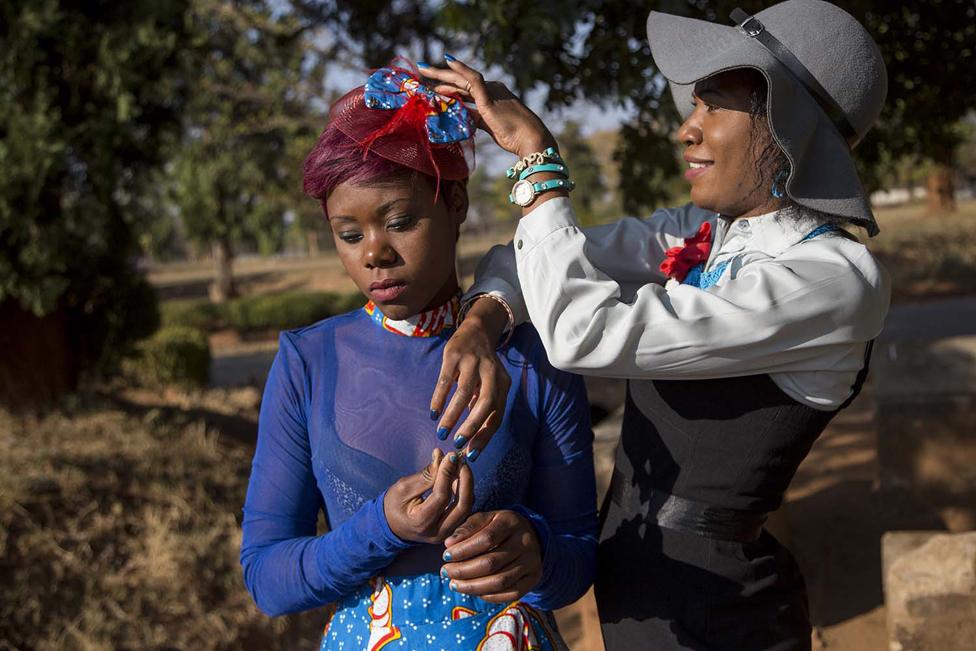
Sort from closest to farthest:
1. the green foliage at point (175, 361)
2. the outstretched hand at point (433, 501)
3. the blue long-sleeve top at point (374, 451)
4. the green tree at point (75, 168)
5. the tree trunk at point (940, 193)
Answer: the outstretched hand at point (433, 501)
the blue long-sleeve top at point (374, 451)
the green tree at point (75, 168)
the green foliage at point (175, 361)
the tree trunk at point (940, 193)

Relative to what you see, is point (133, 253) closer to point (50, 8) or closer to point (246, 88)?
point (50, 8)

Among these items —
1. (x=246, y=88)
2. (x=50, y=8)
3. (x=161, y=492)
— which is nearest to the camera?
(x=161, y=492)

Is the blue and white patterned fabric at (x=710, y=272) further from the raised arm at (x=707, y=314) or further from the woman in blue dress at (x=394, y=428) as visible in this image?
the woman in blue dress at (x=394, y=428)

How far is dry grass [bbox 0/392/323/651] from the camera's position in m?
4.36

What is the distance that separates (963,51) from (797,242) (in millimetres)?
4076

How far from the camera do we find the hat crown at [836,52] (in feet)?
5.02

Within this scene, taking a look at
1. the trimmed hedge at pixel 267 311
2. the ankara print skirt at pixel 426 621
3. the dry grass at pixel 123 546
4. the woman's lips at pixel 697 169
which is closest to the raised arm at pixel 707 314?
the woman's lips at pixel 697 169

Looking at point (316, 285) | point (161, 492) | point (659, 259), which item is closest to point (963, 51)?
point (659, 259)

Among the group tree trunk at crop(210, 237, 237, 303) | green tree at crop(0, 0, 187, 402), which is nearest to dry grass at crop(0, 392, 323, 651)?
green tree at crop(0, 0, 187, 402)

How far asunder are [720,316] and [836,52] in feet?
1.67

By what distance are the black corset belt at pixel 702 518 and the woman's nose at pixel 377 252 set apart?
638mm

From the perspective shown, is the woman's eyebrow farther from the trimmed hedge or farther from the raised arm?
the trimmed hedge

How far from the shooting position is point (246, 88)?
38.2 ft

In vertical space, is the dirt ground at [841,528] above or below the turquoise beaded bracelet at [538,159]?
below
